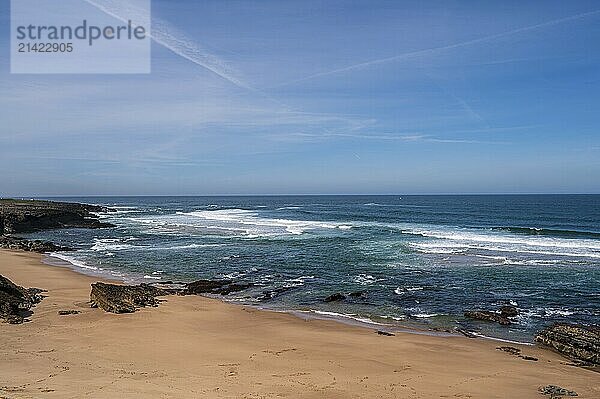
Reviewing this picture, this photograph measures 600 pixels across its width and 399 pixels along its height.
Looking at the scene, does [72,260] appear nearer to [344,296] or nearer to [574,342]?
[344,296]

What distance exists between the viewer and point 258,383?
1065 cm

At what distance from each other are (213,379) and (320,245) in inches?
1069

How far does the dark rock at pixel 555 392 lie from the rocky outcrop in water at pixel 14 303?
48.3 feet

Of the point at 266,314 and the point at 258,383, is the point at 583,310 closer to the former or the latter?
the point at 266,314

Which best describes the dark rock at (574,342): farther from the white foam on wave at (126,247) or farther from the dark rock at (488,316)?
the white foam on wave at (126,247)

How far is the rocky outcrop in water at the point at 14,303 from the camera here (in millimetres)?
15222

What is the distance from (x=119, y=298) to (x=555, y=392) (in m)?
14.6

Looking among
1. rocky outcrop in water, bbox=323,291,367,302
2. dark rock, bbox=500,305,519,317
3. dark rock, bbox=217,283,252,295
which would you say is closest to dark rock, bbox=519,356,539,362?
dark rock, bbox=500,305,519,317

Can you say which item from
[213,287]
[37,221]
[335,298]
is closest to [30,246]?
[37,221]

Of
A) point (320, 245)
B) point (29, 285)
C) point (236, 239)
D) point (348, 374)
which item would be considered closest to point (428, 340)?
point (348, 374)

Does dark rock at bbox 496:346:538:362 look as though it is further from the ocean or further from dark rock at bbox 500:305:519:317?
dark rock at bbox 500:305:519:317

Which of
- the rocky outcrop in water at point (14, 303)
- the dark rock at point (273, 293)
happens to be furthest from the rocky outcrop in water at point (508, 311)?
the rocky outcrop in water at point (14, 303)

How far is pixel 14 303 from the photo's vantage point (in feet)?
53.0

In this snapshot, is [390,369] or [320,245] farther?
[320,245]
